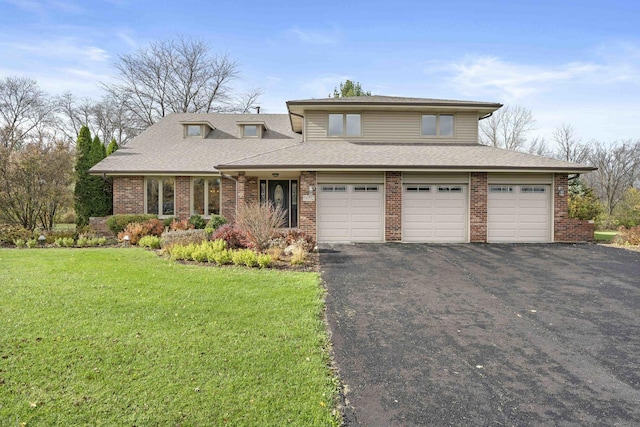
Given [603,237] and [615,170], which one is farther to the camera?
[615,170]

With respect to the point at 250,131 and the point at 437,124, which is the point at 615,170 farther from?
the point at 250,131

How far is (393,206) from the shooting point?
1280cm

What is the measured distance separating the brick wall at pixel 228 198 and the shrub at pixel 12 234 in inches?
270

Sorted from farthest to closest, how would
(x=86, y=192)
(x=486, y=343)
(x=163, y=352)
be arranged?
(x=86, y=192)
(x=486, y=343)
(x=163, y=352)

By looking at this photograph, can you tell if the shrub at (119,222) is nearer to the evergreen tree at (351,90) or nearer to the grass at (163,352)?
the grass at (163,352)

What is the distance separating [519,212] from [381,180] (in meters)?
5.20

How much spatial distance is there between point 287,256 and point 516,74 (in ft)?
51.3

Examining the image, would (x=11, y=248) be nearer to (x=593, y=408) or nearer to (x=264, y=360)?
(x=264, y=360)

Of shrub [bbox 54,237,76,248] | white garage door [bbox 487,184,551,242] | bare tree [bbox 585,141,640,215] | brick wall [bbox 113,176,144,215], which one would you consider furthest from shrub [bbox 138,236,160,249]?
bare tree [bbox 585,141,640,215]

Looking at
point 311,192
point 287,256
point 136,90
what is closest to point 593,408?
point 287,256

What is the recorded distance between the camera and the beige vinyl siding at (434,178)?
42.4ft

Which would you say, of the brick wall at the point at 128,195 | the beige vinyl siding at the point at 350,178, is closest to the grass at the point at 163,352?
the beige vinyl siding at the point at 350,178

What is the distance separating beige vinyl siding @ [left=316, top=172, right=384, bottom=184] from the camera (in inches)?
505

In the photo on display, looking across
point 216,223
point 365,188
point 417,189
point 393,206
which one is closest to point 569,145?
point 417,189
